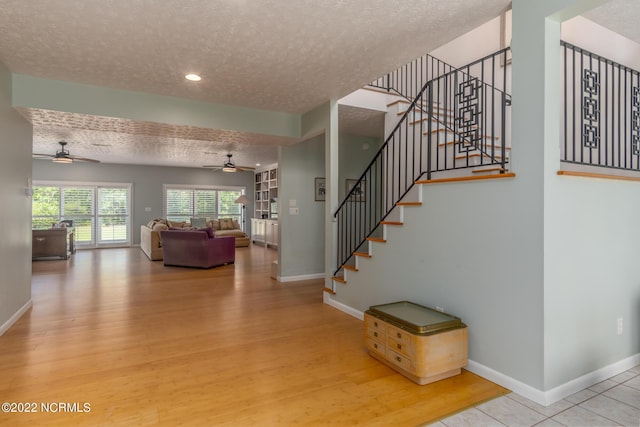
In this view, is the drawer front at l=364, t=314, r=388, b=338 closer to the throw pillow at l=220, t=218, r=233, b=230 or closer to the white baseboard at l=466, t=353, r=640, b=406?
the white baseboard at l=466, t=353, r=640, b=406

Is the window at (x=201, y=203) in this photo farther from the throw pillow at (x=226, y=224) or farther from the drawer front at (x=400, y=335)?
the drawer front at (x=400, y=335)

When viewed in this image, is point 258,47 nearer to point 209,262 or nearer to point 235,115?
point 235,115

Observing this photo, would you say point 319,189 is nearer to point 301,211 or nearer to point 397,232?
point 301,211

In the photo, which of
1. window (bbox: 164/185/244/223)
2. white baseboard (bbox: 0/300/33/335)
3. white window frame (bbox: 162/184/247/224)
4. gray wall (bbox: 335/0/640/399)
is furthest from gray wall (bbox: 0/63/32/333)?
window (bbox: 164/185/244/223)

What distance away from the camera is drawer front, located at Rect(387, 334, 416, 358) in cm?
243

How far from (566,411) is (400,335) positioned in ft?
3.47

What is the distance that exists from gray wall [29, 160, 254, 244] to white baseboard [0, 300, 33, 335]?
23.5ft

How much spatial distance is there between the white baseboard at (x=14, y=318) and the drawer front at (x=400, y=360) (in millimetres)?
3716

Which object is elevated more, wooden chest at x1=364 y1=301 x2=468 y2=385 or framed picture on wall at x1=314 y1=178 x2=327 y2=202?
framed picture on wall at x1=314 y1=178 x2=327 y2=202

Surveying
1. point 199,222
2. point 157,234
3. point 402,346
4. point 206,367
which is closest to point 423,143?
point 402,346

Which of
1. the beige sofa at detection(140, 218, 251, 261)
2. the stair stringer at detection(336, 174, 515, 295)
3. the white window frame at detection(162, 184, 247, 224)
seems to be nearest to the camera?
the stair stringer at detection(336, 174, 515, 295)

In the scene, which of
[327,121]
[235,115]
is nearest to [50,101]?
[235,115]

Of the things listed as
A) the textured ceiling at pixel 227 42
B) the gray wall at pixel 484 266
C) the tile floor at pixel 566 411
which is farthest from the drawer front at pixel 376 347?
the textured ceiling at pixel 227 42

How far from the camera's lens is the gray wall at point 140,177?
1004 centimetres
